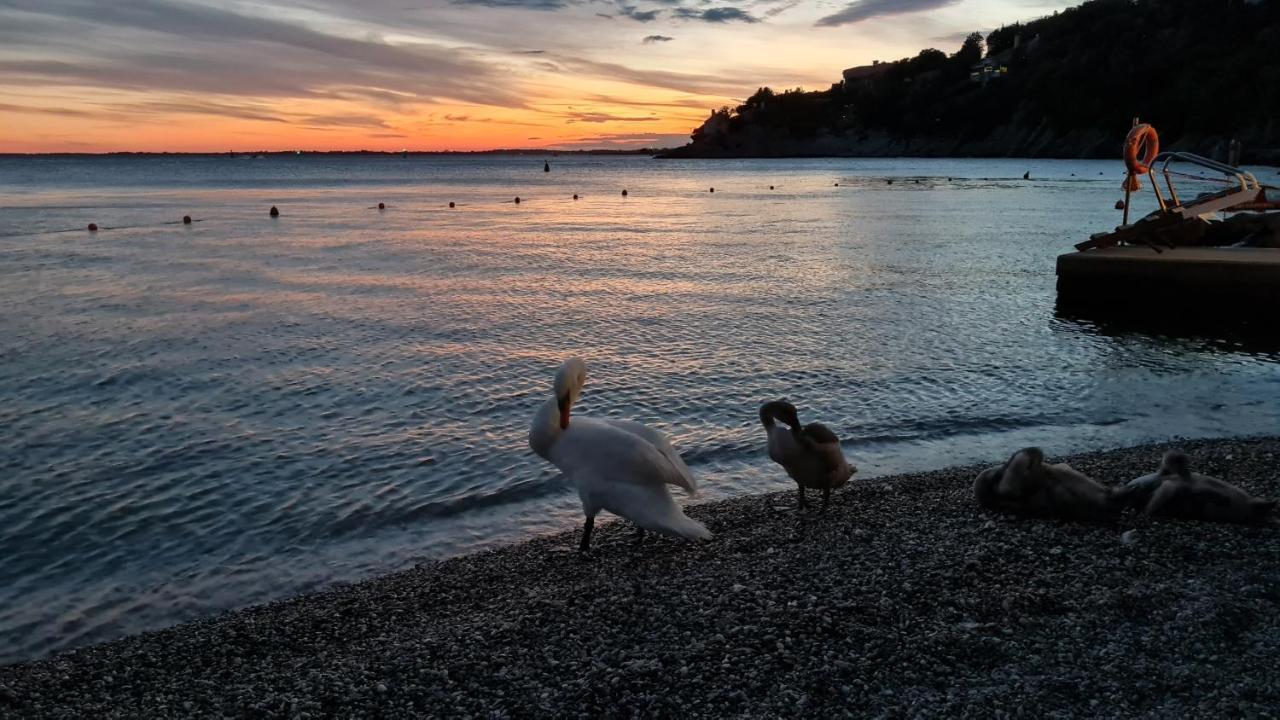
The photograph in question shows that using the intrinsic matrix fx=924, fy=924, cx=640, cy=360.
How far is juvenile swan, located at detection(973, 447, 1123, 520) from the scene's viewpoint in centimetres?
791

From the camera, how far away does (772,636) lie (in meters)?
5.82

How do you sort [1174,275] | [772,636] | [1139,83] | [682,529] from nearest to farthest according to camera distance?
[772,636]
[682,529]
[1174,275]
[1139,83]

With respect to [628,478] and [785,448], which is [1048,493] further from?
[628,478]

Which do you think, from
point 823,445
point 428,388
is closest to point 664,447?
point 823,445

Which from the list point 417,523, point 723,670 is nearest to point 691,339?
point 417,523

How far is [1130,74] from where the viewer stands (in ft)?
504

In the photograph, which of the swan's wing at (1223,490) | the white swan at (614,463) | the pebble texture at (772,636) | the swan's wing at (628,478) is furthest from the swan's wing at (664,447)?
the swan's wing at (1223,490)

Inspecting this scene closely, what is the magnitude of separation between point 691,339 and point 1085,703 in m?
15.4

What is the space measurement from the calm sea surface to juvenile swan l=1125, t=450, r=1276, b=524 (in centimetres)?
366

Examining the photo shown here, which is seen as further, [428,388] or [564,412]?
[428,388]

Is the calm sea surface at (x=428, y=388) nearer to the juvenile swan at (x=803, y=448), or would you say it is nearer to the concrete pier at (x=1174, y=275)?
the concrete pier at (x=1174, y=275)

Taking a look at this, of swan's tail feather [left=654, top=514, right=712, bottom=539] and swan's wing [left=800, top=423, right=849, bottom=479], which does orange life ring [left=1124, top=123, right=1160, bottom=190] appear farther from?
swan's tail feather [left=654, top=514, right=712, bottom=539]

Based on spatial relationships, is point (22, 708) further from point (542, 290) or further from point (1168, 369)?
point (542, 290)

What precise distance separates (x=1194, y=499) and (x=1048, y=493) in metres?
1.18
